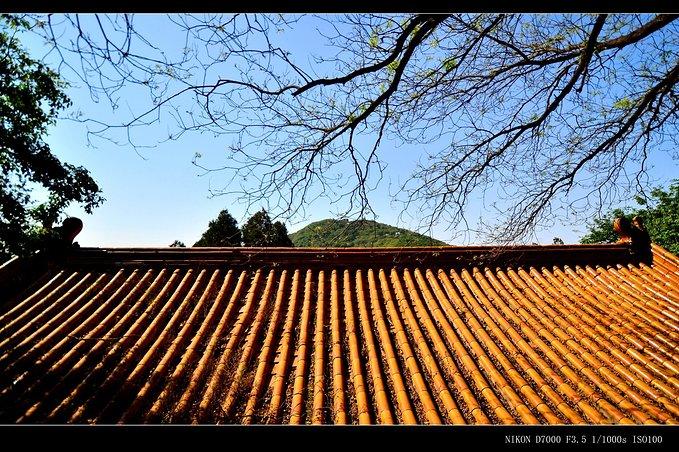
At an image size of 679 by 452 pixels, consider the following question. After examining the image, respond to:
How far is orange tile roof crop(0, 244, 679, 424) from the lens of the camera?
2.85m

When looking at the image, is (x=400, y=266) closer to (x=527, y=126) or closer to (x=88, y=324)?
(x=527, y=126)

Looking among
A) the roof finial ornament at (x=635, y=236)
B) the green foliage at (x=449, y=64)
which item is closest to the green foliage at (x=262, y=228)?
the green foliage at (x=449, y=64)

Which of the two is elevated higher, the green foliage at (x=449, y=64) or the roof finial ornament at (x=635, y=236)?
the green foliage at (x=449, y=64)

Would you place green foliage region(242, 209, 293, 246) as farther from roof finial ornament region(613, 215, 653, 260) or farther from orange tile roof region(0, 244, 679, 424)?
roof finial ornament region(613, 215, 653, 260)

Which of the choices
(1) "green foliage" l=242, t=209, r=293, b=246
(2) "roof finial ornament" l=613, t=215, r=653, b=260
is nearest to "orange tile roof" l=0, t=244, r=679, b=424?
(2) "roof finial ornament" l=613, t=215, r=653, b=260

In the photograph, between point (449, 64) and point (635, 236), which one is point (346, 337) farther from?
point (635, 236)

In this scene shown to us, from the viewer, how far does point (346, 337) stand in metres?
3.74

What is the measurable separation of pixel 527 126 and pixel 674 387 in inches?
107

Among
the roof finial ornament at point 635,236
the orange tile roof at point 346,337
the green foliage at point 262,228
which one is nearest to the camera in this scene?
the orange tile roof at point 346,337

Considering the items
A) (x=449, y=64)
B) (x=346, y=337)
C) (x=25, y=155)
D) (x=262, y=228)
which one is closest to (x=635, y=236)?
(x=449, y=64)

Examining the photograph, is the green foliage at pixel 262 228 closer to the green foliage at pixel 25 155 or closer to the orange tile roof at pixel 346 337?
the orange tile roof at pixel 346 337

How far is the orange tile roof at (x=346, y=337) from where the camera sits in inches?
112

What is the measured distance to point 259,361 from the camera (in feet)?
11.1
